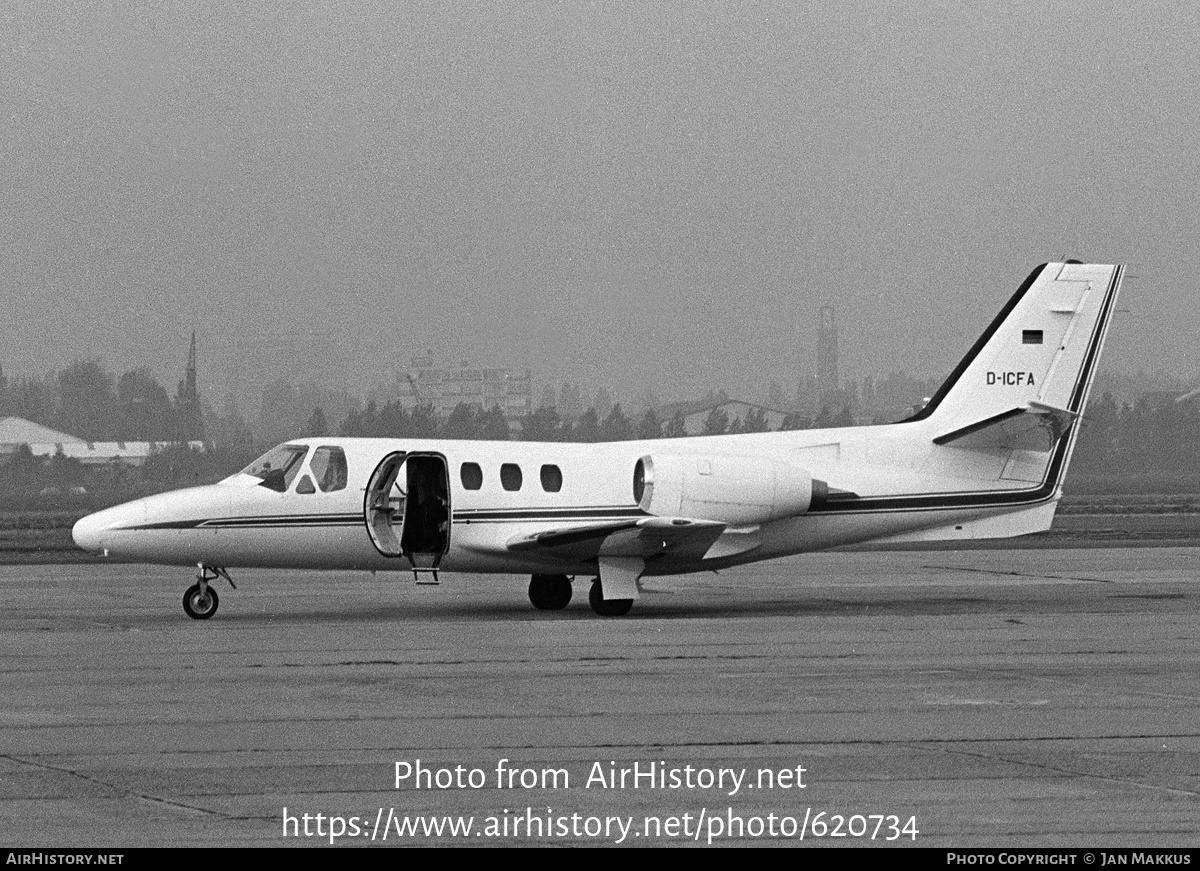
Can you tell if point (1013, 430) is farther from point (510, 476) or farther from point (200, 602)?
point (200, 602)

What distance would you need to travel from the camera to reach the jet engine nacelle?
2383 centimetres

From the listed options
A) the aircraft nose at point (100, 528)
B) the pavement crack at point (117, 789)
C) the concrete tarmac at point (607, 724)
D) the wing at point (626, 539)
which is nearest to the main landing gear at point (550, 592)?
the concrete tarmac at point (607, 724)

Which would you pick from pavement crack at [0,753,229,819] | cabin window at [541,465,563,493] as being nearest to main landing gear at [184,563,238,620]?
cabin window at [541,465,563,493]

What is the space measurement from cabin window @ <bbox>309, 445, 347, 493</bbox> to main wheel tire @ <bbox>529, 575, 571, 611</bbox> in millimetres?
3592

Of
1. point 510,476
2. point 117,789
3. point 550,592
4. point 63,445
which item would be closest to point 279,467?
point 510,476

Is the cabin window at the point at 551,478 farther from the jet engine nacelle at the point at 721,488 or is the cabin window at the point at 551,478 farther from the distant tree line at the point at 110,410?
the distant tree line at the point at 110,410

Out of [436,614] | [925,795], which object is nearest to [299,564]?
[436,614]

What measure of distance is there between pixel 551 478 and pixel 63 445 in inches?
1513

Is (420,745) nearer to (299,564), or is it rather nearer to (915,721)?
(915,721)

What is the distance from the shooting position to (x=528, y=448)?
80.6 feet

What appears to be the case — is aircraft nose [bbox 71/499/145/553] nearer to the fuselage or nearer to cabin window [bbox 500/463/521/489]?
the fuselage

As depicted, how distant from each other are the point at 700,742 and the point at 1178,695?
5.02 metres

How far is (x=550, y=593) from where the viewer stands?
82.4 feet

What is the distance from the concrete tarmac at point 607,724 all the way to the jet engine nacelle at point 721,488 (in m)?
1.55
